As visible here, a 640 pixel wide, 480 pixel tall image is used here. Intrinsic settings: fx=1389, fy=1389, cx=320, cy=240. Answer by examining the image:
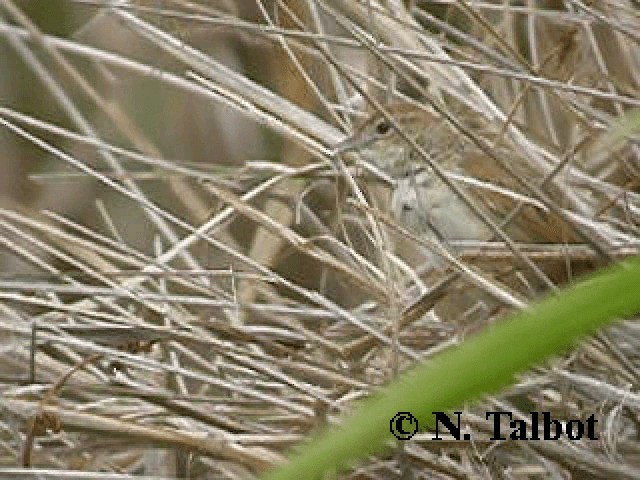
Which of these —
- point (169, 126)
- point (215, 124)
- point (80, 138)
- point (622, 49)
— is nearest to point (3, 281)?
point (80, 138)

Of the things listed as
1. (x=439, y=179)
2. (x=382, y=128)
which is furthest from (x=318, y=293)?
(x=382, y=128)

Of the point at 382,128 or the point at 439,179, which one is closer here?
the point at 439,179

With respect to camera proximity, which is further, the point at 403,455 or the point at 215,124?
the point at 215,124

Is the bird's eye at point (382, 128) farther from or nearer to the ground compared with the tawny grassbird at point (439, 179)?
farther from the ground

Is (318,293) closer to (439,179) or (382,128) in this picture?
(439,179)

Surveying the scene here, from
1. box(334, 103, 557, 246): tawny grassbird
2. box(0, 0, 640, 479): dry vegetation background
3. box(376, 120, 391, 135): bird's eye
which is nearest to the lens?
box(0, 0, 640, 479): dry vegetation background

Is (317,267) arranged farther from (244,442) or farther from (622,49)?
(244,442)

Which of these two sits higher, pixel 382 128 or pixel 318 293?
pixel 382 128

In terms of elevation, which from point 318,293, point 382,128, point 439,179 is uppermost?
point 382,128

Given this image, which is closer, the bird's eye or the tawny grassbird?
the tawny grassbird

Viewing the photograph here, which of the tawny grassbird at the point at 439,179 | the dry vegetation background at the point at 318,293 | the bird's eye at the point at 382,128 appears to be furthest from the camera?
the bird's eye at the point at 382,128

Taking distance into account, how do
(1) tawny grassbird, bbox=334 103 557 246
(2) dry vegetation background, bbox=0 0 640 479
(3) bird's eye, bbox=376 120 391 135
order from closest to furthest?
(2) dry vegetation background, bbox=0 0 640 479, (1) tawny grassbird, bbox=334 103 557 246, (3) bird's eye, bbox=376 120 391 135
